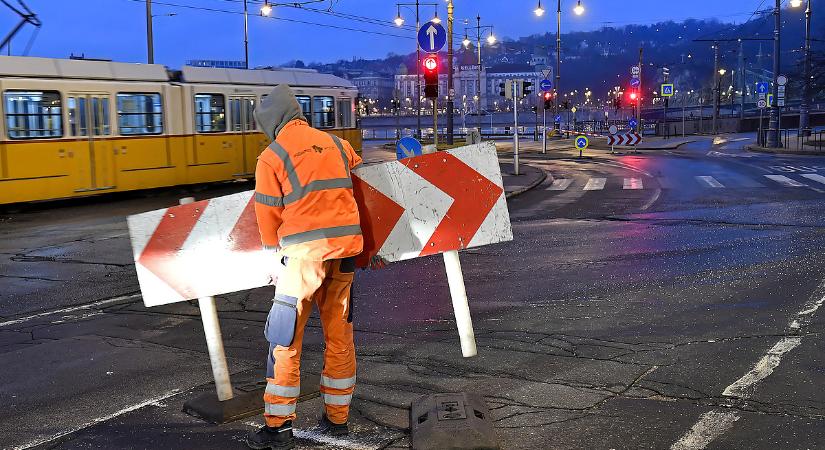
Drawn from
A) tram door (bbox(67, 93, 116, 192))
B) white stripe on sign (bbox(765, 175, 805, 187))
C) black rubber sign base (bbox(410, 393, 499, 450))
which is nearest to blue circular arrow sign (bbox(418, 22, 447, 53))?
tram door (bbox(67, 93, 116, 192))

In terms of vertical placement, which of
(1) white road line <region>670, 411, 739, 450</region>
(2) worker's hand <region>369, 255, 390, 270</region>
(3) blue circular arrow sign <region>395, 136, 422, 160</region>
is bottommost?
(1) white road line <region>670, 411, 739, 450</region>

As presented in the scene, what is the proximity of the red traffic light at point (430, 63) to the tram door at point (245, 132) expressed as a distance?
560cm

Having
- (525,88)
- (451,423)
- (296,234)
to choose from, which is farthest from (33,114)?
(451,423)

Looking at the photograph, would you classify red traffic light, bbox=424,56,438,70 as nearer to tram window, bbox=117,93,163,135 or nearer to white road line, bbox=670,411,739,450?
tram window, bbox=117,93,163,135

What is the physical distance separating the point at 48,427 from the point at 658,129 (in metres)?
Result: 81.6

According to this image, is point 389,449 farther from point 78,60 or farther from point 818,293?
point 78,60

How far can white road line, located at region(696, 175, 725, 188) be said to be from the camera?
2155cm

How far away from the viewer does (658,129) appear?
3216 inches

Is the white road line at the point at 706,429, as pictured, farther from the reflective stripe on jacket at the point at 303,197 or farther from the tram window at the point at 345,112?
the tram window at the point at 345,112

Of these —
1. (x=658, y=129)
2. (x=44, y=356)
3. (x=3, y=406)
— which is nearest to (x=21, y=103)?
(x=44, y=356)

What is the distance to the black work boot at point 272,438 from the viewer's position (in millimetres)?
4422

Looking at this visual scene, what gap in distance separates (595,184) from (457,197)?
744 inches

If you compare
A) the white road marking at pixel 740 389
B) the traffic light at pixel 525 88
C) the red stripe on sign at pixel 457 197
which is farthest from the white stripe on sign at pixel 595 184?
the red stripe on sign at pixel 457 197

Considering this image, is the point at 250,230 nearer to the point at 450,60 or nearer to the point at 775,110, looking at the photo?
the point at 450,60
